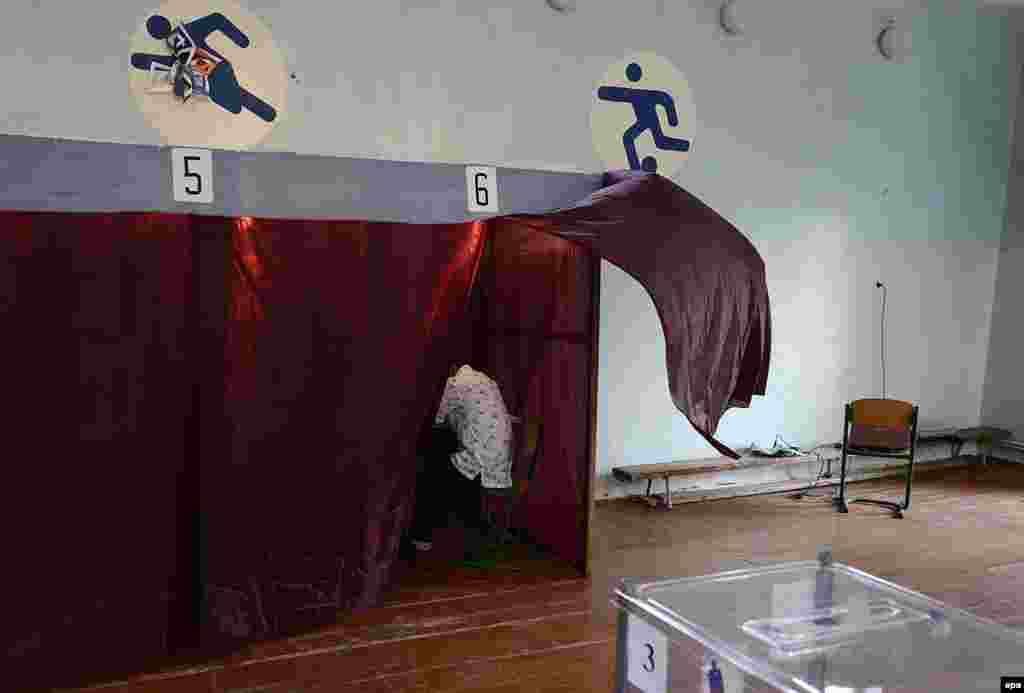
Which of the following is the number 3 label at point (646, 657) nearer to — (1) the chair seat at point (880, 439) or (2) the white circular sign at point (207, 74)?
(2) the white circular sign at point (207, 74)

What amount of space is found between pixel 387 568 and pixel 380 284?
125cm

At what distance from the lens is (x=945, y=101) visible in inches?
254

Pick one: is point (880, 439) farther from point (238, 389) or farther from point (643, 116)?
point (238, 389)

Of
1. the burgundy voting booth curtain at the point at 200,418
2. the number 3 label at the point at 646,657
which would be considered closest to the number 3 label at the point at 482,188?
the burgundy voting booth curtain at the point at 200,418

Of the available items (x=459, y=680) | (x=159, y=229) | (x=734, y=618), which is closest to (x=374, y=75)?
(x=159, y=229)

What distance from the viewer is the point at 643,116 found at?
5.31 metres

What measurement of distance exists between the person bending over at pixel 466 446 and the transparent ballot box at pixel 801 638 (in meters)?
1.95

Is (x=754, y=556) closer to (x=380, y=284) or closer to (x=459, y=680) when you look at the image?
(x=459, y=680)

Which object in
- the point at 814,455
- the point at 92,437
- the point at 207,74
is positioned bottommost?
the point at 814,455

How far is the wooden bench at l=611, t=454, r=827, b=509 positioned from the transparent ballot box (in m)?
2.90


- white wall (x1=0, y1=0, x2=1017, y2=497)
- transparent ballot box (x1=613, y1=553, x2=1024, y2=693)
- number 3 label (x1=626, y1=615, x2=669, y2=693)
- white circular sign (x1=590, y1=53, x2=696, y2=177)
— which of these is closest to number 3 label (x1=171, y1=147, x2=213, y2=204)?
white wall (x1=0, y1=0, x2=1017, y2=497)

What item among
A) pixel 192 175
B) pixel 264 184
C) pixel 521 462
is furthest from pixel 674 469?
pixel 192 175

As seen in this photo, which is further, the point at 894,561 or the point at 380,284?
the point at 894,561

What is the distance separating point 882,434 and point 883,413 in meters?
0.15
